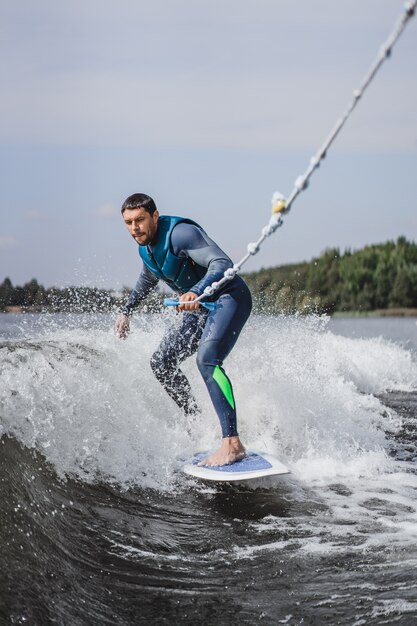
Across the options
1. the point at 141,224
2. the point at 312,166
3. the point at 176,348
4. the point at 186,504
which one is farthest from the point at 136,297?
the point at 312,166

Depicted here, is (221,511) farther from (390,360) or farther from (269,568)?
(390,360)

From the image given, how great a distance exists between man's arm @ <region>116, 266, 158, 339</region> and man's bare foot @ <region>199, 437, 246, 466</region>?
154 centimetres

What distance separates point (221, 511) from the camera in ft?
16.8

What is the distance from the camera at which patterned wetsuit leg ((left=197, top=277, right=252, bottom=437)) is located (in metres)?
5.59

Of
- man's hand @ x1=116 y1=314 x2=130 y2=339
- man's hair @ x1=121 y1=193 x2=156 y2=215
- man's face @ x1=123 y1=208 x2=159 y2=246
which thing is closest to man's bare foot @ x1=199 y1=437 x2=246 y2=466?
man's hand @ x1=116 y1=314 x2=130 y2=339

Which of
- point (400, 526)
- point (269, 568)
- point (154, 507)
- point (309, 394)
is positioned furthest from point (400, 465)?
point (269, 568)

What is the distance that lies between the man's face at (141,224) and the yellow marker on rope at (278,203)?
1649 mm

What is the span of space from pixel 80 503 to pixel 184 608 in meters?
1.78

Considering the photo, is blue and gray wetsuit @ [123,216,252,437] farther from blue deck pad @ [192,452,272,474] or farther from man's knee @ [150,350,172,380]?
man's knee @ [150,350,172,380]

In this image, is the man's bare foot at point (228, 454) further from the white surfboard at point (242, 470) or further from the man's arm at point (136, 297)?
the man's arm at point (136, 297)

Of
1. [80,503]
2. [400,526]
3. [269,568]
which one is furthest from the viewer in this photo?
[80,503]

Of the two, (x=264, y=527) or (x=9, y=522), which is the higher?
Answer: (x=9, y=522)

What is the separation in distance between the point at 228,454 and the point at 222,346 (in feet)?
2.70

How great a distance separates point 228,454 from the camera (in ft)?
18.3
